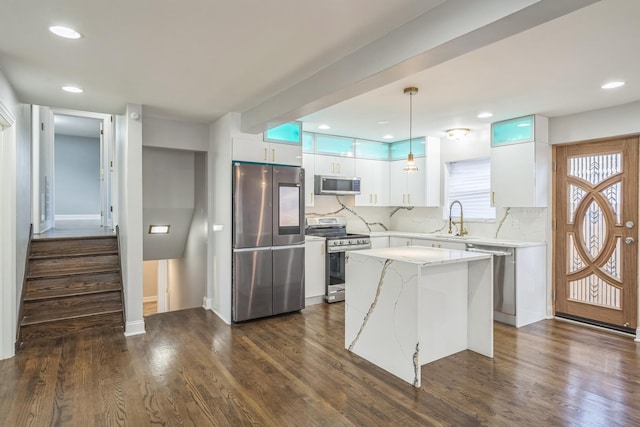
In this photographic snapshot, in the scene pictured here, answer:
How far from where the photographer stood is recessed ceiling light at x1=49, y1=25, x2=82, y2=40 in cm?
225

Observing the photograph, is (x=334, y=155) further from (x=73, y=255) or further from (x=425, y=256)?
(x=73, y=255)

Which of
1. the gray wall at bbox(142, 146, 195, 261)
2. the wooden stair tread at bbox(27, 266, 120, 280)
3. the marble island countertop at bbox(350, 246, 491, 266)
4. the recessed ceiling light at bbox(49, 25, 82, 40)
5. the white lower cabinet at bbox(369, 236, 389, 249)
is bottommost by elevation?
the wooden stair tread at bbox(27, 266, 120, 280)

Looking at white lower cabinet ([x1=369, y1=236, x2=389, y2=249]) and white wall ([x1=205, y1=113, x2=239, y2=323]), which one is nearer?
white wall ([x1=205, y1=113, x2=239, y2=323])

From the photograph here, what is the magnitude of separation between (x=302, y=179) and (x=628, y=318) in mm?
3988

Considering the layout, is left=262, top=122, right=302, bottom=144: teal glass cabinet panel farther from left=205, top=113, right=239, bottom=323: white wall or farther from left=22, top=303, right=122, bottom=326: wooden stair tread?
left=22, top=303, right=122, bottom=326: wooden stair tread

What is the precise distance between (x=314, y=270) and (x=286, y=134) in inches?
73.5

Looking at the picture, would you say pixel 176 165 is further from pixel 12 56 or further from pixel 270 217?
pixel 12 56

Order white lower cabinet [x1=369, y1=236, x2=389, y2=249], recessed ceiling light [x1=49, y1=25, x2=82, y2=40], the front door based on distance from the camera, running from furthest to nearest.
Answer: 1. white lower cabinet [x1=369, y1=236, x2=389, y2=249]
2. the front door
3. recessed ceiling light [x1=49, y1=25, x2=82, y2=40]

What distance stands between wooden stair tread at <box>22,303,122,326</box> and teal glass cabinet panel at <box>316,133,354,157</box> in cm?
334

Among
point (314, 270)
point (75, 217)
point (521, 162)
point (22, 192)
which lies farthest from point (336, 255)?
point (75, 217)

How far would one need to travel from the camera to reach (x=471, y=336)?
11.3 ft

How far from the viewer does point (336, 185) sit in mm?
5500

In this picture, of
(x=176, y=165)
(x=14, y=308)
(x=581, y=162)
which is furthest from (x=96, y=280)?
(x=581, y=162)

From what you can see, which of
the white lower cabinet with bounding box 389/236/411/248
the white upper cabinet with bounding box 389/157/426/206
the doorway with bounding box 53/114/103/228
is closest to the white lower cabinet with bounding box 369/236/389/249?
the white lower cabinet with bounding box 389/236/411/248
